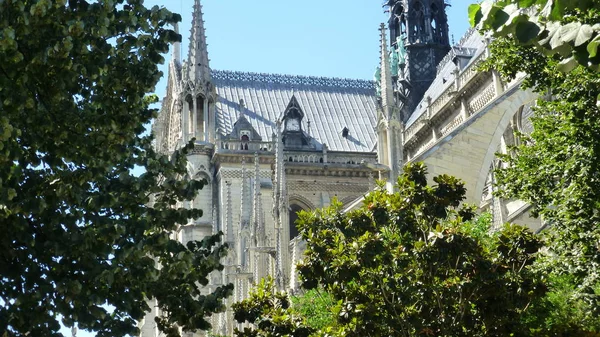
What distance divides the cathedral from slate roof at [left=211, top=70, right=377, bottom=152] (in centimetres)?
8

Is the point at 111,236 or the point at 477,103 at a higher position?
the point at 477,103

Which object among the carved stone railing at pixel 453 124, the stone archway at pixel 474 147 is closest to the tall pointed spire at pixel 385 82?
the stone archway at pixel 474 147

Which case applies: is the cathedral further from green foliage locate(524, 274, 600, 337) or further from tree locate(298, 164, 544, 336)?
tree locate(298, 164, 544, 336)

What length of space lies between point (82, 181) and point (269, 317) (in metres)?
6.55

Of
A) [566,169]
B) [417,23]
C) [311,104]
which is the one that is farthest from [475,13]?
[417,23]

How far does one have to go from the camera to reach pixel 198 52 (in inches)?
2053

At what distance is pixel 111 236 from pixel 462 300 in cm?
642

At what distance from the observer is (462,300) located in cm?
1750

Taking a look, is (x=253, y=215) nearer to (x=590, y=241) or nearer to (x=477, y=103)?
(x=477, y=103)

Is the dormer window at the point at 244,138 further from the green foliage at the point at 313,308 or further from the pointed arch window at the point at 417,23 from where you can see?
the green foliage at the point at 313,308

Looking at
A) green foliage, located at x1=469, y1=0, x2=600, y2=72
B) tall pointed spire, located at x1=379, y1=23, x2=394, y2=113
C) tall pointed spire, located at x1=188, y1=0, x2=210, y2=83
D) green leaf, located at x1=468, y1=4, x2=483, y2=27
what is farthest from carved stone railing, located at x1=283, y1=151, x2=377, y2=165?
green foliage, located at x1=469, y1=0, x2=600, y2=72

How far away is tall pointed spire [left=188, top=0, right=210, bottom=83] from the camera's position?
170ft

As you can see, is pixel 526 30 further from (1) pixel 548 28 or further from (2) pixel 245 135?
(2) pixel 245 135

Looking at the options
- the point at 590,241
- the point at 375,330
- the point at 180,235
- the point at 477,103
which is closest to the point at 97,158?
the point at 375,330
